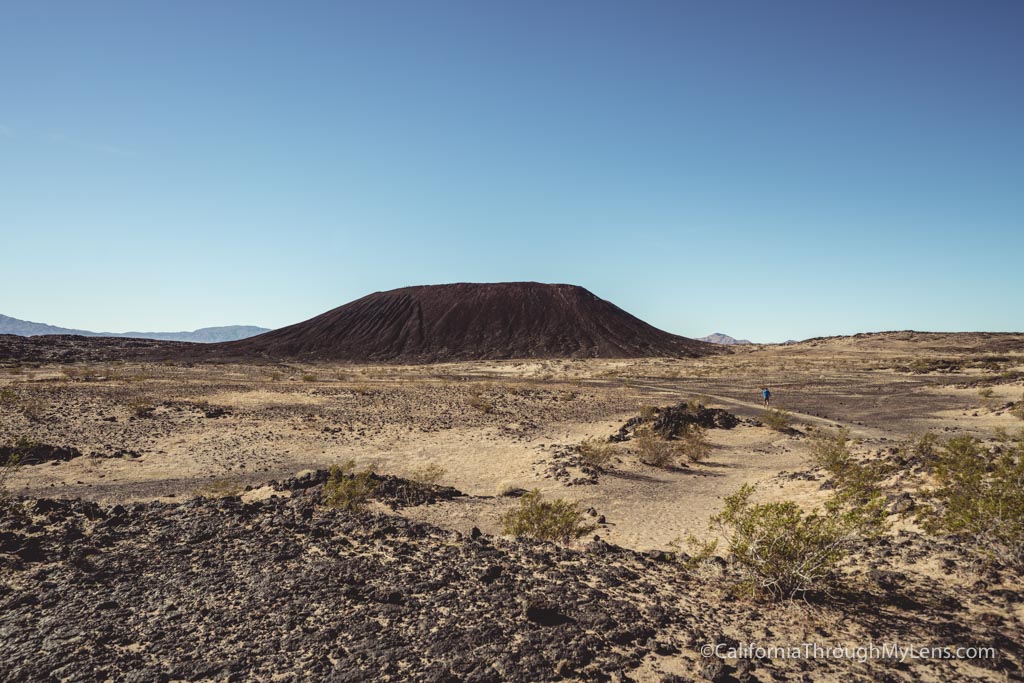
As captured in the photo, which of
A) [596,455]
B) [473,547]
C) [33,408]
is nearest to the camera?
[473,547]

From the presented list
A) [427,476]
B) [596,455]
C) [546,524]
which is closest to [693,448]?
[596,455]

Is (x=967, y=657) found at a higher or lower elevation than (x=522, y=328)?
lower

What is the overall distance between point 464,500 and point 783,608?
6.56m

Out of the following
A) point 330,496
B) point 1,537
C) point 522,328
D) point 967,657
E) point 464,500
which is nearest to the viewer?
point 967,657

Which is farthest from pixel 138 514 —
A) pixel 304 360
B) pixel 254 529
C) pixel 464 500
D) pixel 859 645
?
pixel 304 360

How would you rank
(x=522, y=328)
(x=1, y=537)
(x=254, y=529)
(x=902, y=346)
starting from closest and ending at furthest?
(x=1, y=537) → (x=254, y=529) → (x=902, y=346) → (x=522, y=328)

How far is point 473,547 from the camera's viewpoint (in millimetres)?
7055

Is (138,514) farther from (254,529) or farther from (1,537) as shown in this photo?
(254,529)

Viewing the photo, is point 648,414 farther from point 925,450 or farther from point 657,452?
point 925,450

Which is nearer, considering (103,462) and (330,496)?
(330,496)

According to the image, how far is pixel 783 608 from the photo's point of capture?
5.50 meters

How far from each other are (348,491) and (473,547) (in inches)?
132

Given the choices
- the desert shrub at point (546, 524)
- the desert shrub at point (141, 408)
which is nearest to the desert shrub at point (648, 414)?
the desert shrub at point (546, 524)

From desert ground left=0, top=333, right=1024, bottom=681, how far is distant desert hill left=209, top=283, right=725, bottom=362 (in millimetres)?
57174
